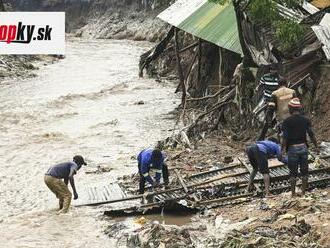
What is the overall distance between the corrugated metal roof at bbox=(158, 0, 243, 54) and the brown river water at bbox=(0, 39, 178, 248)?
3289 mm

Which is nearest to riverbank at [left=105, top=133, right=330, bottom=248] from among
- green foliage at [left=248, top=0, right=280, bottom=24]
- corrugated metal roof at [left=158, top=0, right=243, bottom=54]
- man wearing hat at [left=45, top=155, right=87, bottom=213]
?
man wearing hat at [left=45, top=155, right=87, bottom=213]

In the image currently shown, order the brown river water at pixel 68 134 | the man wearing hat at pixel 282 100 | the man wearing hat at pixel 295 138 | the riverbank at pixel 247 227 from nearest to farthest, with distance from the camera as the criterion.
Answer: the riverbank at pixel 247 227 < the man wearing hat at pixel 295 138 < the brown river water at pixel 68 134 < the man wearing hat at pixel 282 100

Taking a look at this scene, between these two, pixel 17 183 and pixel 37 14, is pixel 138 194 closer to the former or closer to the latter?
pixel 17 183

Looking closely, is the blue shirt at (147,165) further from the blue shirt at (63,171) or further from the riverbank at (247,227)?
the blue shirt at (63,171)

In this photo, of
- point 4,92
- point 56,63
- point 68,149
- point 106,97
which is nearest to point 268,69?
point 68,149

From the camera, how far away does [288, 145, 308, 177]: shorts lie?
8773 mm

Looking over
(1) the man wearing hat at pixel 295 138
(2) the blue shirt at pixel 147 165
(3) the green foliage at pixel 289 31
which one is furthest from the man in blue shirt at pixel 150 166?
(3) the green foliage at pixel 289 31

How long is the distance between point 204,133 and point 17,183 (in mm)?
4905

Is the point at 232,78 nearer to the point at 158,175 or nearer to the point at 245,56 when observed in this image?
the point at 245,56

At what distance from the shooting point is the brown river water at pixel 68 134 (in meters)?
9.83

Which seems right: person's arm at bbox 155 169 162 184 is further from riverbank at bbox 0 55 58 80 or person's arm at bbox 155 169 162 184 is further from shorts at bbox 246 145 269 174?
riverbank at bbox 0 55 58 80

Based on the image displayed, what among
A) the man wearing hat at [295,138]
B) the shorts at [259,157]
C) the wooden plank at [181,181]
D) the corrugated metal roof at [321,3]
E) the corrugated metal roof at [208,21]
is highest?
the corrugated metal roof at [321,3]

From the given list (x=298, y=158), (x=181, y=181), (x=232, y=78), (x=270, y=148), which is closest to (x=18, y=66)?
(x=232, y=78)

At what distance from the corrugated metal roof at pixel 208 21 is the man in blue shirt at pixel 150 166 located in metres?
5.44
